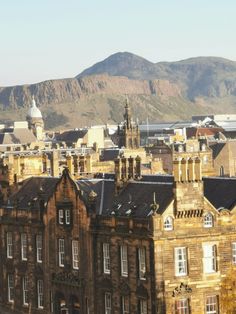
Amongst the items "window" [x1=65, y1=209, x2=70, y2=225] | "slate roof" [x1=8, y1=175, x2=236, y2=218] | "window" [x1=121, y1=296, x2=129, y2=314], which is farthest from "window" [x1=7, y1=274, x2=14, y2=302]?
"window" [x1=121, y1=296, x2=129, y2=314]

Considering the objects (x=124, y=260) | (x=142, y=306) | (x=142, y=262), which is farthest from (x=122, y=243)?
(x=142, y=306)

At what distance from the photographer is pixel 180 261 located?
60.9 meters

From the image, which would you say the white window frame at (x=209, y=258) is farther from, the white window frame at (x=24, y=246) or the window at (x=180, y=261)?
the white window frame at (x=24, y=246)

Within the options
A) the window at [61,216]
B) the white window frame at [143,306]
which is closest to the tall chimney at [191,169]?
the white window frame at [143,306]

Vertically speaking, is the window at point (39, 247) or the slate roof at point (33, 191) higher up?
the slate roof at point (33, 191)

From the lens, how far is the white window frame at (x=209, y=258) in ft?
202

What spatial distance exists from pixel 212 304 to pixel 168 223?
6.42 metres

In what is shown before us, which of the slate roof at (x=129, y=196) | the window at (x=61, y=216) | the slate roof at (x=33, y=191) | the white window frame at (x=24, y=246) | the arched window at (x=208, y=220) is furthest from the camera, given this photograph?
the white window frame at (x=24, y=246)

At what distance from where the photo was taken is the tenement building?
60.5 m

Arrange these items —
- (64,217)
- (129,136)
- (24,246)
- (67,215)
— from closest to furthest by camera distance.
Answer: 1. (67,215)
2. (64,217)
3. (24,246)
4. (129,136)

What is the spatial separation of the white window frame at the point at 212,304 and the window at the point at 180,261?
8.55 feet

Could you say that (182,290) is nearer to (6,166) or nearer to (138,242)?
(138,242)

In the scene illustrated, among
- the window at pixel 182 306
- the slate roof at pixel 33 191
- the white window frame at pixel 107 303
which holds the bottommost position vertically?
the white window frame at pixel 107 303

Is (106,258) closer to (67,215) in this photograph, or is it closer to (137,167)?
(67,215)
